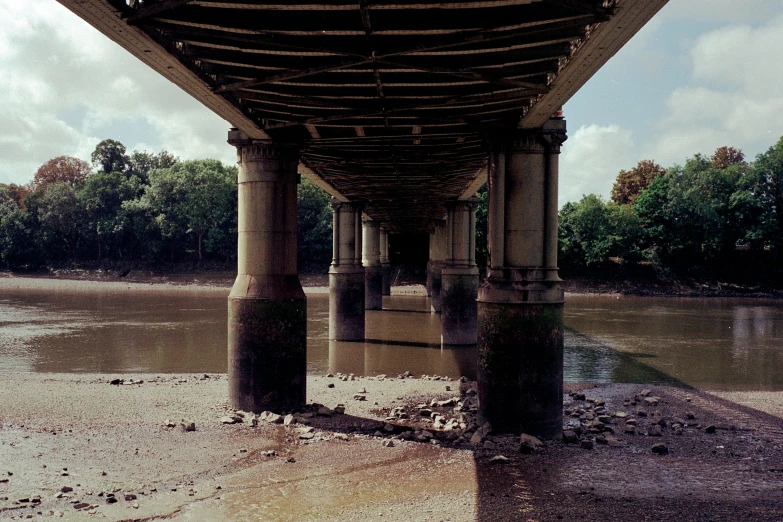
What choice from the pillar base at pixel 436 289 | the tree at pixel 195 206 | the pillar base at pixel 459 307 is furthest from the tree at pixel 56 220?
the pillar base at pixel 459 307

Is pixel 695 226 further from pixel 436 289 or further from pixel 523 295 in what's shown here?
pixel 523 295

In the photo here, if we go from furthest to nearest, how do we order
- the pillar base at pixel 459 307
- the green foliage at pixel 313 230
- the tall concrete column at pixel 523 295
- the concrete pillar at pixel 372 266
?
1. the green foliage at pixel 313 230
2. the concrete pillar at pixel 372 266
3. the pillar base at pixel 459 307
4. the tall concrete column at pixel 523 295

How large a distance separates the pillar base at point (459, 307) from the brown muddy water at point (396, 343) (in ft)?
3.36

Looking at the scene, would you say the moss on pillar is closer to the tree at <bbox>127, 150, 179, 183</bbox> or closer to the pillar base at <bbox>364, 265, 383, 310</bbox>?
the pillar base at <bbox>364, 265, 383, 310</bbox>

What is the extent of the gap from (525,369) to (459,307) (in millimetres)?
15887

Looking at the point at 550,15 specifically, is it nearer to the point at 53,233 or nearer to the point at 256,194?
the point at 256,194

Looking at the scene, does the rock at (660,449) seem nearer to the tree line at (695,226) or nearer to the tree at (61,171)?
the tree line at (695,226)

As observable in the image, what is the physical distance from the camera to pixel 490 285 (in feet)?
42.3

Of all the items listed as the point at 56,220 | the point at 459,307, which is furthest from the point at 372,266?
the point at 56,220

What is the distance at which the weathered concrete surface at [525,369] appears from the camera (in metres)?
12.4

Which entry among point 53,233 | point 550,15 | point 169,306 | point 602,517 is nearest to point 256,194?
point 550,15

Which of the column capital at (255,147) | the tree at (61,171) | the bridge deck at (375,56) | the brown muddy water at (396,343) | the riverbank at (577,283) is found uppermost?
the tree at (61,171)

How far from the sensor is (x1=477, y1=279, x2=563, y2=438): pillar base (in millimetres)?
12453

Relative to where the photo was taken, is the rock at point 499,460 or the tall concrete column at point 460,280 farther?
the tall concrete column at point 460,280
